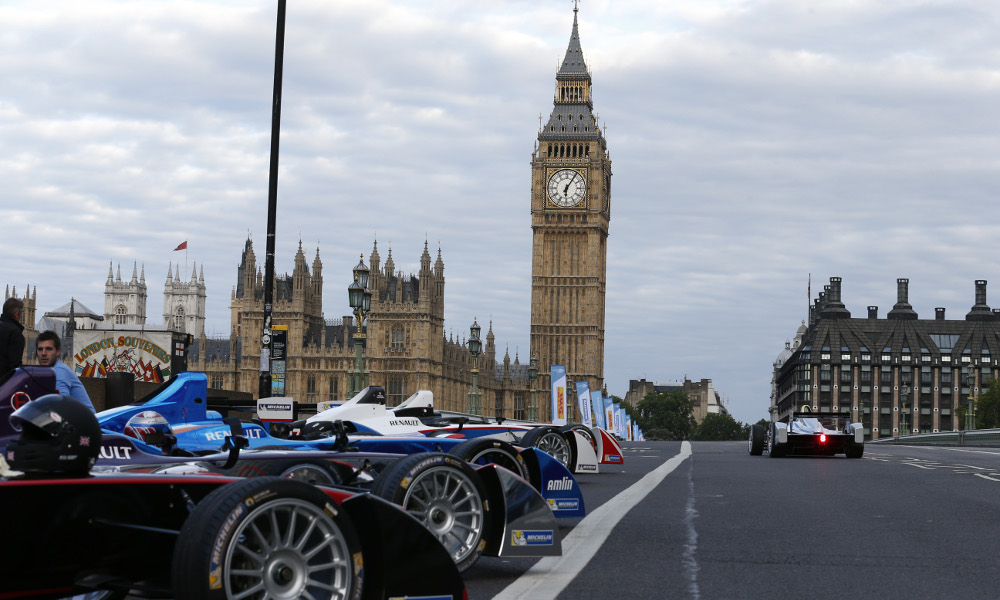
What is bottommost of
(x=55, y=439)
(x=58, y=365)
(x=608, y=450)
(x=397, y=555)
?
(x=608, y=450)

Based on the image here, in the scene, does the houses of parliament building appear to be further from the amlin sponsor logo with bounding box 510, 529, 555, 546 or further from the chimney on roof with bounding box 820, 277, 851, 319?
the amlin sponsor logo with bounding box 510, 529, 555, 546

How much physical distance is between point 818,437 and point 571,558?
19740 mm

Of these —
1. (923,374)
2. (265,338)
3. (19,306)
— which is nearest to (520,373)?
(923,374)

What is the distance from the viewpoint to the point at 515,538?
6.73m

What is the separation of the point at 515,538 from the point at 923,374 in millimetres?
140741

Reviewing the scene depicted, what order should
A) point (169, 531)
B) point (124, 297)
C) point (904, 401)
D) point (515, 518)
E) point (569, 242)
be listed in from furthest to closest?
point (124, 297) < point (569, 242) < point (904, 401) < point (515, 518) < point (169, 531)

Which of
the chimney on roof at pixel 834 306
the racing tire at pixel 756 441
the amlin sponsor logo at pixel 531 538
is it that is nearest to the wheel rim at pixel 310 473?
the amlin sponsor logo at pixel 531 538

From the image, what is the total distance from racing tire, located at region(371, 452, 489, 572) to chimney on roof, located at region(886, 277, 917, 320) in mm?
145672

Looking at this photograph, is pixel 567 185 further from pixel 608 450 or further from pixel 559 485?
pixel 559 485

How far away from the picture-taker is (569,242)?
409 feet

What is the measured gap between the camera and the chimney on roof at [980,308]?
144750 mm

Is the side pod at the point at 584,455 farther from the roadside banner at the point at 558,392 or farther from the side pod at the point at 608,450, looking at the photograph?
the roadside banner at the point at 558,392

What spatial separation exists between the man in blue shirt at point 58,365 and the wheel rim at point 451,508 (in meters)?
2.82

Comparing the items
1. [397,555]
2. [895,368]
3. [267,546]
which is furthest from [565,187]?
[267,546]
